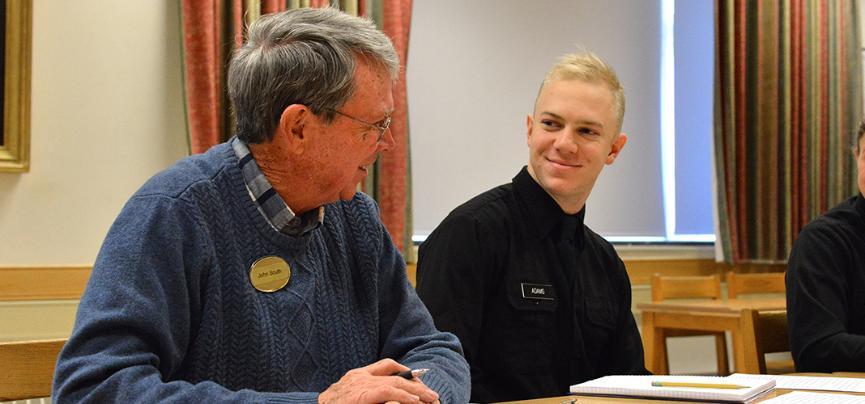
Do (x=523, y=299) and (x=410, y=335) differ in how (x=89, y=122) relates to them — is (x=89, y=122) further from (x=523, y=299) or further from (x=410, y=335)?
(x=410, y=335)

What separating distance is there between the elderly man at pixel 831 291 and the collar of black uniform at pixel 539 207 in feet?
2.22

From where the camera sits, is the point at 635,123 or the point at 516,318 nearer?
the point at 516,318

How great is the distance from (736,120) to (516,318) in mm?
4355

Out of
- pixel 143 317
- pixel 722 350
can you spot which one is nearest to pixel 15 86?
pixel 143 317

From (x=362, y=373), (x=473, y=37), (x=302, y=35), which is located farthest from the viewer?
(x=473, y=37)

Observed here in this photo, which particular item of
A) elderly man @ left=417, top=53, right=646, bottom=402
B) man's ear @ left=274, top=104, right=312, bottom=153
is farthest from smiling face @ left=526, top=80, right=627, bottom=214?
man's ear @ left=274, top=104, right=312, bottom=153

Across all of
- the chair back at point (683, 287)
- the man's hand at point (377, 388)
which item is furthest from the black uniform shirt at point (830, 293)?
the chair back at point (683, 287)

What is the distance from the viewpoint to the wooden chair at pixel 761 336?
2.47 m

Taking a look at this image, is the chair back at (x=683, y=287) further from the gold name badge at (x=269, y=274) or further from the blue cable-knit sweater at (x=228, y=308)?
the gold name badge at (x=269, y=274)

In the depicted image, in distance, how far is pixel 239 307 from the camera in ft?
4.68

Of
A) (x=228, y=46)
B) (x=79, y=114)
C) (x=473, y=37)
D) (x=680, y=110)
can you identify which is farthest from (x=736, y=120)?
(x=79, y=114)

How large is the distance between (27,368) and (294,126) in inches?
23.3

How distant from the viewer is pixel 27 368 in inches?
61.1

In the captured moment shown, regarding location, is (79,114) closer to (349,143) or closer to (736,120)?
(349,143)
